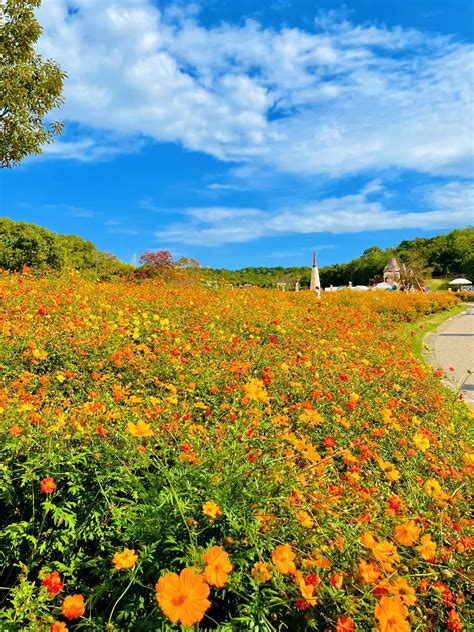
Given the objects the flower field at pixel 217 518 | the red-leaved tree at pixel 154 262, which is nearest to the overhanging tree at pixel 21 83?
the red-leaved tree at pixel 154 262

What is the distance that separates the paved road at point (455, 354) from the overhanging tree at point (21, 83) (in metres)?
12.2

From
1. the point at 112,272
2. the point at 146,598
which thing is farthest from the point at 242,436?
the point at 112,272

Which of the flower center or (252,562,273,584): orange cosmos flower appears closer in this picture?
the flower center

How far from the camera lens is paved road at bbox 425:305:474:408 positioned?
20.5ft

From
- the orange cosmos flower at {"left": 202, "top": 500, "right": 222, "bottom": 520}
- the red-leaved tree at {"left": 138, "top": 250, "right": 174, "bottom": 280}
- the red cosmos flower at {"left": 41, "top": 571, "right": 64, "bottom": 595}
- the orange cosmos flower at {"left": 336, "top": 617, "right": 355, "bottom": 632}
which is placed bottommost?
the orange cosmos flower at {"left": 336, "top": 617, "right": 355, "bottom": 632}

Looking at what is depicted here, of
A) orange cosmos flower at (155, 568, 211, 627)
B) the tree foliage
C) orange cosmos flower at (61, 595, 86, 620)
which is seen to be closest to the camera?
orange cosmos flower at (155, 568, 211, 627)

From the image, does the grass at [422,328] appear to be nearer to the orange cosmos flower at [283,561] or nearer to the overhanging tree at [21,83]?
the orange cosmos flower at [283,561]

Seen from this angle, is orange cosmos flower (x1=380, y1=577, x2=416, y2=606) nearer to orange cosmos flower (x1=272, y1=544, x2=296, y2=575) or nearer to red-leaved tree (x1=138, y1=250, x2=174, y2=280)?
orange cosmos flower (x1=272, y1=544, x2=296, y2=575)

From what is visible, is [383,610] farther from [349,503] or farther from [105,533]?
[105,533]

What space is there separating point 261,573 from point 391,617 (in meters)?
0.38

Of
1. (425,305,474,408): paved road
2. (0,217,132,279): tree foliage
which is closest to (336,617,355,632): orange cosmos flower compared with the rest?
(425,305,474,408): paved road

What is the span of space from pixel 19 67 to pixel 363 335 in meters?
11.9

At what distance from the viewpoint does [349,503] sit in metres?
1.91

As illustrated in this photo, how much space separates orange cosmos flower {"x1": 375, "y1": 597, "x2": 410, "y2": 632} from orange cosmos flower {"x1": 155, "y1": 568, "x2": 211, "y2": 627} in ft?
1.59
